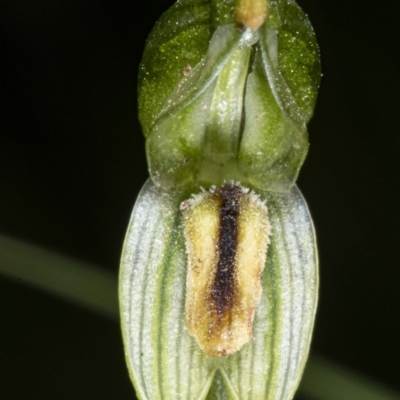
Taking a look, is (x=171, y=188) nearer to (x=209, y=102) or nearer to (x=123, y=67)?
(x=209, y=102)

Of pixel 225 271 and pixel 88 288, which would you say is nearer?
pixel 225 271

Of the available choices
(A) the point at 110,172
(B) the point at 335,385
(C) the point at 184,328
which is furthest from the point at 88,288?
(C) the point at 184,328

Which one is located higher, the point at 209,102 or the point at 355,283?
the point at 209,102

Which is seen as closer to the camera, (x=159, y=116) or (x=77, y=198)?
(x=159, y=116)

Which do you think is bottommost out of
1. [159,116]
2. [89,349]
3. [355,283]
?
[89,349]

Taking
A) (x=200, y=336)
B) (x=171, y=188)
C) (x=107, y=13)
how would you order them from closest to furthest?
1. (x=200, y=336)
2. (x=171, y=188)
3. (x=107, y=13)

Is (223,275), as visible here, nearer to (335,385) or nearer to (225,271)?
(225,271)

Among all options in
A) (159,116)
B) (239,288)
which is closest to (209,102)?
(159,116)

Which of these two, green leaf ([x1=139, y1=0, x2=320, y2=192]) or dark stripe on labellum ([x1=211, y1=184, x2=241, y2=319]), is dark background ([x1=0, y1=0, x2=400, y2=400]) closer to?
green leaf ([x1=139, y1=0, x2=320, y2=192])

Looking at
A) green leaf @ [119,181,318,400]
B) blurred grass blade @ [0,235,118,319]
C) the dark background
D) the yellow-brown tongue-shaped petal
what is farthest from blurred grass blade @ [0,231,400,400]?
the yellow-brown tongue-shaped petal
